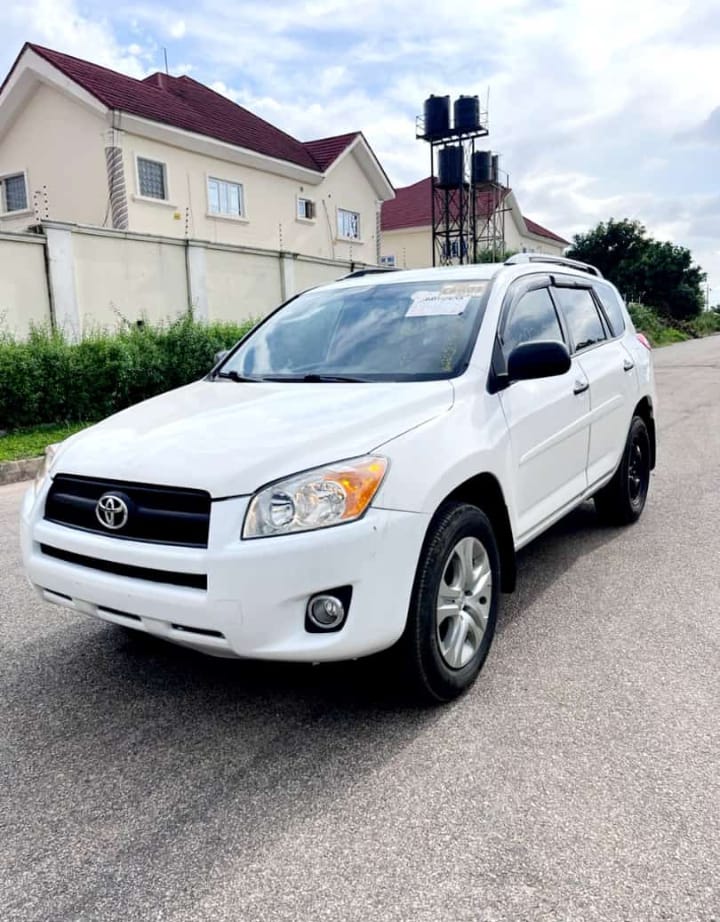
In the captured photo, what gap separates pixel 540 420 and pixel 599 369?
45.2 inches

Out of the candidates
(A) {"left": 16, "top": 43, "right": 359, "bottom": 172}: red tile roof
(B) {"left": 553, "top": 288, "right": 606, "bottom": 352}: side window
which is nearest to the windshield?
(B) {"left": 553, "top": 288, "right": 606, "bottom": 352}: side window

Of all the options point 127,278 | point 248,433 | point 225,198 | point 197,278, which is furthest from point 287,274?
point 248,433

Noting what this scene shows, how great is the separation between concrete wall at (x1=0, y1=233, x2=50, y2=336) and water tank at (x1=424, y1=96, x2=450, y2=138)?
76.1ft

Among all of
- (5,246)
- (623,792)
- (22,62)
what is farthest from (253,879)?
(22,62)

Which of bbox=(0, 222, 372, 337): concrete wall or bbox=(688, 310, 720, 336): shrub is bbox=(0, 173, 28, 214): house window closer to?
bbox=(0, 222, 372, 337): concrete wall

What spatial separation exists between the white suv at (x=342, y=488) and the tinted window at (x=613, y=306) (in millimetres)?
1313

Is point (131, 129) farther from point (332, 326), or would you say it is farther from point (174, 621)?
point (174, 621)

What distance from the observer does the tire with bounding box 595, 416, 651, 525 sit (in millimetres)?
5113

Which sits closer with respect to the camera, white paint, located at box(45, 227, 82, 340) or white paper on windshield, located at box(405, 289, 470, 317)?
white paper on windshield, located at box(405, 289, 470, 317)

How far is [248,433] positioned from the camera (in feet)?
9.02

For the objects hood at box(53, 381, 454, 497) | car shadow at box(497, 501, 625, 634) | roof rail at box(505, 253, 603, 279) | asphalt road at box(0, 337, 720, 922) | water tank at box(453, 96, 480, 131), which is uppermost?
water tank at box(453, 96, 480, 131)

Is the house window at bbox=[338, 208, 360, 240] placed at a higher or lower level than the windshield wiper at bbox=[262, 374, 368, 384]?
higher

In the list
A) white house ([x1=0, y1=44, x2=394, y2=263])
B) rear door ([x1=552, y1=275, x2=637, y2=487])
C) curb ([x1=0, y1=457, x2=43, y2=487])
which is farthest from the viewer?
white house ([x1=0, y1=44, x2=394, y2=263])

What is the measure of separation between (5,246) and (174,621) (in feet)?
36.7
